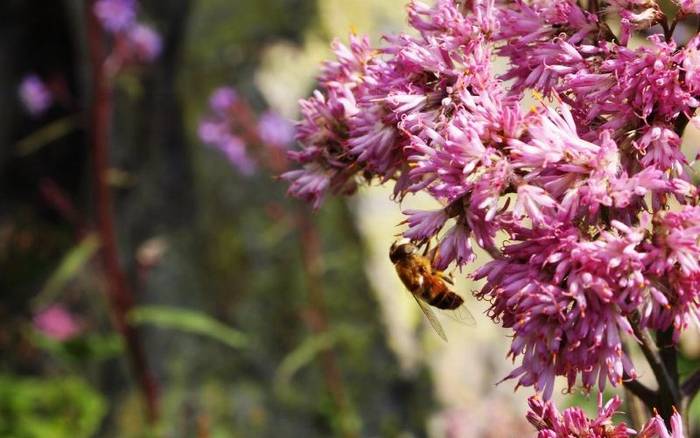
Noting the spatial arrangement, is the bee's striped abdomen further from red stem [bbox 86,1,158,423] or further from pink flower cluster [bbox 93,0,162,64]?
pink flower cluster [bbox 93,0,162,64]

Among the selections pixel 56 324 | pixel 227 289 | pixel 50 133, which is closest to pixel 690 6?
A: pixel 50 133

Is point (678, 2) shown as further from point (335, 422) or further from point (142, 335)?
point (142, 335)

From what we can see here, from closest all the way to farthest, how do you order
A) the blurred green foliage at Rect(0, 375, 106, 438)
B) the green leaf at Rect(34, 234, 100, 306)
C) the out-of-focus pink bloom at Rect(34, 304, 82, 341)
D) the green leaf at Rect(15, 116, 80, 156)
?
the green leaf at Rect(34, 234, 100, 306) → the green leaf at Rect(15, 116, 80, 156) → the blurred green foliage at Rect(0, 375, 106, 438) → the out-of-focus pink bloom at Rect(34, 304, 82, 341)

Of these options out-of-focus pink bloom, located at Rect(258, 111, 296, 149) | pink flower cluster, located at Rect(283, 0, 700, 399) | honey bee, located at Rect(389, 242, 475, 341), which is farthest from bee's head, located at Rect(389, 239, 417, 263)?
out-of-focus pink bloom, located at Rect(258, 111, 296, 149)

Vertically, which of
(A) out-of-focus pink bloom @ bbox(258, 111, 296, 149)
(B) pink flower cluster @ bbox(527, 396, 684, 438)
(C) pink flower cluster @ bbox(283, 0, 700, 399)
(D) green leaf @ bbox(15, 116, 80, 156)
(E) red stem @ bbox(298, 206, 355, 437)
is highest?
(D) green leaf @ bbox(15, 116, 80, 156)

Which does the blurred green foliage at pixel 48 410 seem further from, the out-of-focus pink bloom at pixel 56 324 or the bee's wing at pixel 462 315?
the bee's wing at pixel 462 315

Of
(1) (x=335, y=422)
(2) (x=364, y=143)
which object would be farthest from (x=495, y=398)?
(2) (x=364, y=143)
